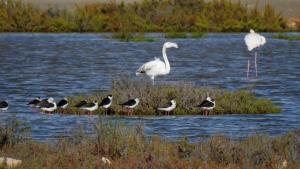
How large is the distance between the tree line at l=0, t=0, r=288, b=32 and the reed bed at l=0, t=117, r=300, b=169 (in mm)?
60092

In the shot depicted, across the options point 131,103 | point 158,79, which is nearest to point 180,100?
point 131,103

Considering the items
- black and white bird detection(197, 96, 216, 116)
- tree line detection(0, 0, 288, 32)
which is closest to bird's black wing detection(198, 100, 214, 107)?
black and white bird detection(197, 96, 216, 116)

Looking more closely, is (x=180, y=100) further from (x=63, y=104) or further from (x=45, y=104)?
(x=45, y=104)

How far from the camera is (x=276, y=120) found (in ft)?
71.2

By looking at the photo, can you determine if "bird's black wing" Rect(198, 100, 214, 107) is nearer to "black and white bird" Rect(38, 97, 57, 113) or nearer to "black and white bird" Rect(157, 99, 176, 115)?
"black and white bird" Rect(157, 99, 176, 115)

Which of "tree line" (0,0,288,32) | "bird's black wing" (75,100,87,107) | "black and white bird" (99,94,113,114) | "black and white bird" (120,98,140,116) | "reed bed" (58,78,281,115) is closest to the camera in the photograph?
"black and white bird" (120,98,140,116)

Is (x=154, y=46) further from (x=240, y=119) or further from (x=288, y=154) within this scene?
(x=288, y=154)

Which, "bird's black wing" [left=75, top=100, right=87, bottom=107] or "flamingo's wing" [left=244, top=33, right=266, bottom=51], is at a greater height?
Answer: "bird's black wing" [left=75, top=100, right=87, bottom=107]

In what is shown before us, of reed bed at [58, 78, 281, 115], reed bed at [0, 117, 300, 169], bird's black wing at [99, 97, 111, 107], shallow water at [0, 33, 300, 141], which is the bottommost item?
shallow water at [0, 33, 300, 141]

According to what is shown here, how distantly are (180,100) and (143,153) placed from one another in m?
9.60

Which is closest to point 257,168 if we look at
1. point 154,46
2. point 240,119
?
point 240,119

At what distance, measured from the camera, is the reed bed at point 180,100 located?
2225cm

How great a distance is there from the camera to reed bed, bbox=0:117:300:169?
12.2 m

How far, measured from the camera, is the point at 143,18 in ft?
254
